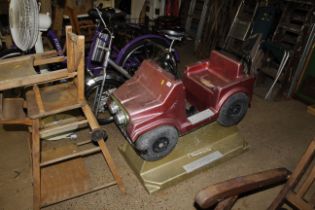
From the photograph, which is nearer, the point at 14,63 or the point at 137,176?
the point at 14,63

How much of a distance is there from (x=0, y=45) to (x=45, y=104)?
8.38ft

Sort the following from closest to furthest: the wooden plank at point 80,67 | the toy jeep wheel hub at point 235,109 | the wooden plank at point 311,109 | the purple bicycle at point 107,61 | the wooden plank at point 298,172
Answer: the wooden plank at point 298,172 < the wooden plank at point 80,67 < the toy jeep wheel hub at point 235,109 < the purple bicycle at point 107,61 < the wooden plank at point 311,109

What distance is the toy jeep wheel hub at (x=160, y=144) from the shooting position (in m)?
2.15

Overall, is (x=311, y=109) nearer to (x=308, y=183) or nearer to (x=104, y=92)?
(x=308, y=183)

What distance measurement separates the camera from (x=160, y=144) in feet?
7.14

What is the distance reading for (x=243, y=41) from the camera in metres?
4.12

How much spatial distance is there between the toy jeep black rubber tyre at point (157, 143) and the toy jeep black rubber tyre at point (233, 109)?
61cm

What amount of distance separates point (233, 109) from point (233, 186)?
54.6 inches

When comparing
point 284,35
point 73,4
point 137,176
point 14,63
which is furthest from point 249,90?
point 73,4

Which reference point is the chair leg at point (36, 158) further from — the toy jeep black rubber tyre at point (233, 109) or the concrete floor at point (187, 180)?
the toy jeep black rubber tyre at point (233, 109)

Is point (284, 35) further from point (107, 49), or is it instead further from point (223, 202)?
point (223, 202)

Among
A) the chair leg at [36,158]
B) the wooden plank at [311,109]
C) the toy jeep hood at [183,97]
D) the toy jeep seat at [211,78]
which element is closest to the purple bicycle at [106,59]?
the toy jeep seat at [211,78]

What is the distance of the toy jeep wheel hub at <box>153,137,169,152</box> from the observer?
84.7 inches

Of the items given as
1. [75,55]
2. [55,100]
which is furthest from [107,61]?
[75,55]
